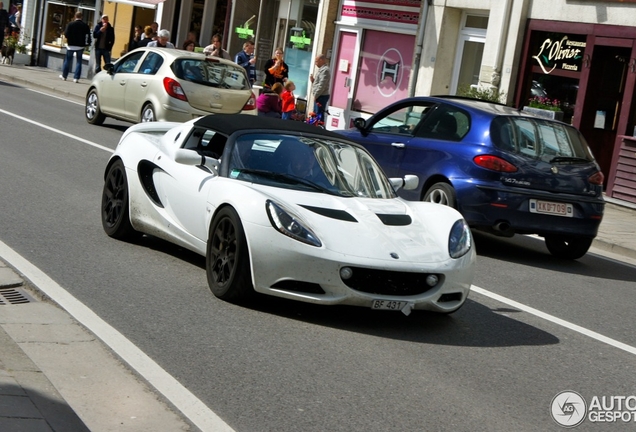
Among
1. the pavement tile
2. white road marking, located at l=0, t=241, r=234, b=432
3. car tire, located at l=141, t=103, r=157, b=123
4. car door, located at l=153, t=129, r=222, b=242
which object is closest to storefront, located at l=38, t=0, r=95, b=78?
car tire, located at l=141, t=103, r=157, b=123

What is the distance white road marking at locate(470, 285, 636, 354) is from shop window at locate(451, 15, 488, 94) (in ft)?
50.3

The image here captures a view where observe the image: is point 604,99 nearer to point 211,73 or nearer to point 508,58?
point 508,58

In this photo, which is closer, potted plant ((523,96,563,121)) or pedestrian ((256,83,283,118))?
pedestrian ((256,83,283,118))

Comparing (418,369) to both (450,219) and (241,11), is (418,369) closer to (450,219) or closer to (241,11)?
(450,219)

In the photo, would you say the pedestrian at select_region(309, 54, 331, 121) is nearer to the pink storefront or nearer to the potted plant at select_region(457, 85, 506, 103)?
the pink storefront

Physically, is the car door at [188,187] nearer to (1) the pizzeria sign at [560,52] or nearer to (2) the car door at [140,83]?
(2) the car door at [140,83]

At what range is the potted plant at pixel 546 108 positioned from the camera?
20656 mm

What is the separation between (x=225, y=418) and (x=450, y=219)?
3275mm

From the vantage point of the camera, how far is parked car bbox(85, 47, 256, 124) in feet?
63.5

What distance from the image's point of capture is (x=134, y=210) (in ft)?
31.0

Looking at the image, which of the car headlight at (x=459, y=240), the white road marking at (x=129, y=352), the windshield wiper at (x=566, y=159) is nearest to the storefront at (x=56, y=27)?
the windshield wiper at (x=566, y=159)

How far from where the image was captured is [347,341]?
720 cm

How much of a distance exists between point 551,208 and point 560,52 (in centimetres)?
1106

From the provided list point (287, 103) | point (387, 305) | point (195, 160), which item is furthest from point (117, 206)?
point (287, 103)
